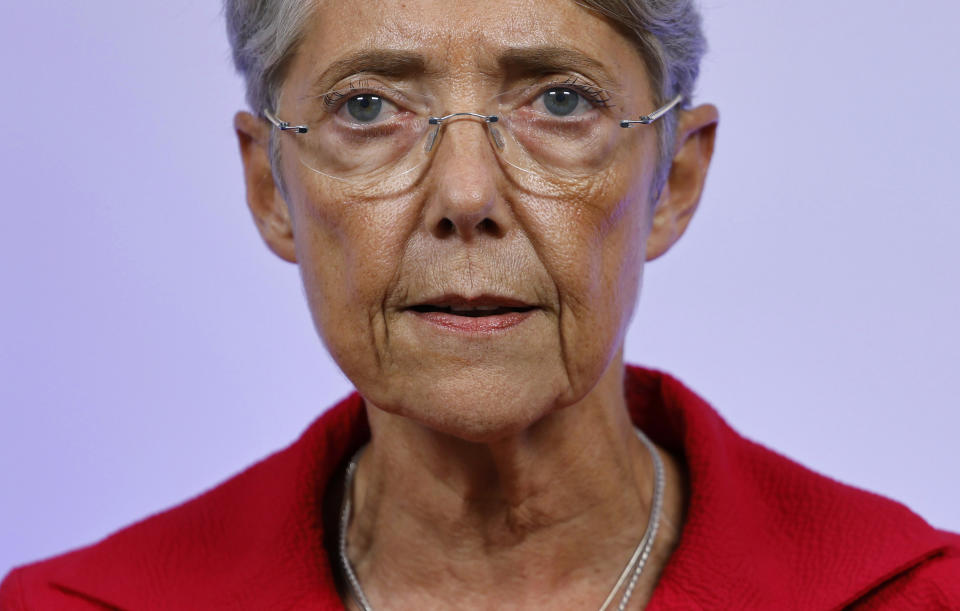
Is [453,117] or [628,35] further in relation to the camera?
[628,35]

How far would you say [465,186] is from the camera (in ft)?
8.80

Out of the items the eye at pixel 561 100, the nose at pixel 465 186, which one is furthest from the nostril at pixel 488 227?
the eye at pixel 561 100

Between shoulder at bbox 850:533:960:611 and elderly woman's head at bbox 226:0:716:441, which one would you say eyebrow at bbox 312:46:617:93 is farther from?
shoulder at bbox 850:533:960:611

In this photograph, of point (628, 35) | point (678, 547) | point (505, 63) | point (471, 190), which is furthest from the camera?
point (678, 547)

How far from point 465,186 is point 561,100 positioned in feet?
0.95

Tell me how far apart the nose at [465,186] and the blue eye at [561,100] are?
15 centimetres

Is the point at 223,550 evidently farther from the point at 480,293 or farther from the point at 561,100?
the point at 561,100

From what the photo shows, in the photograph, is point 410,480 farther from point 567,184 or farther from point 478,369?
point 567,184

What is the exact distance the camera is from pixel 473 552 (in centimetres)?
306

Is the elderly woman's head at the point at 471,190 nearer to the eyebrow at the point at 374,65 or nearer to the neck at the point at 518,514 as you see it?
the eyebrow at the point at 374,65

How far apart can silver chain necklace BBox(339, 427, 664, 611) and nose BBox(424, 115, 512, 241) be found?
0.72 meters

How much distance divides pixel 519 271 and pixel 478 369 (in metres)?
0.18

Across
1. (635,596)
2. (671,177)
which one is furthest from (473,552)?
(671,177)

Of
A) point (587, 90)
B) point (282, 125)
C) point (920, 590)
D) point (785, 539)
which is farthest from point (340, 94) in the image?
point (920, 590)
